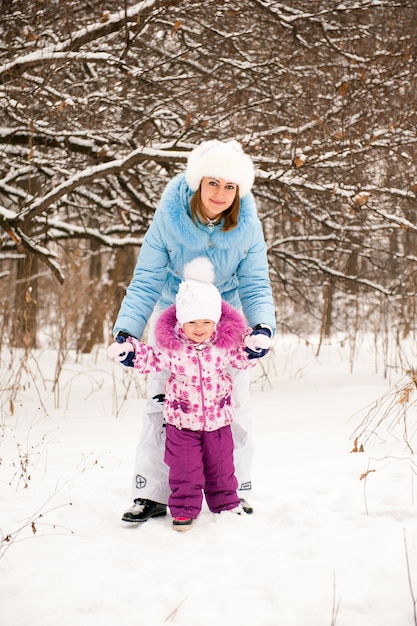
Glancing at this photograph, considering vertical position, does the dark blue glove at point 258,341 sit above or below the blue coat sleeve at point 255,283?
below

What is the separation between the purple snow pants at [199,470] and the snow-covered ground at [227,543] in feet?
0.29

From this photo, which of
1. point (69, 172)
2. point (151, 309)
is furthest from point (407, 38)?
point (151, 309)

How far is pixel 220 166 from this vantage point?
8.61ft

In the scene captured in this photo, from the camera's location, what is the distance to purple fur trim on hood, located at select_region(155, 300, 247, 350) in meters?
2.59

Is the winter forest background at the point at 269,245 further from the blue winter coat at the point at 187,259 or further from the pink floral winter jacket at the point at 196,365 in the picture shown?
the blue winter coat at the point at 187,259

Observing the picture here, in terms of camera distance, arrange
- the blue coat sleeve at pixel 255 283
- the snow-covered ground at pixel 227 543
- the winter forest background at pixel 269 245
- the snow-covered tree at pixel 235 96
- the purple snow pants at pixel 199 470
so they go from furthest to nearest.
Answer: the snow-covered tree at pixel 235 96
the blue coat sleeve at pixel 255 283
the purple snow pants at pixel 199 470
the winter forest background at pixel 269 245
the snow-covered ground at pixel 227 543

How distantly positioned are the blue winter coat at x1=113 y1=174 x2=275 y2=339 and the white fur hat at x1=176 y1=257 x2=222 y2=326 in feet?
0.20

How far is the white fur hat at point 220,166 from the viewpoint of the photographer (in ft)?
8.63

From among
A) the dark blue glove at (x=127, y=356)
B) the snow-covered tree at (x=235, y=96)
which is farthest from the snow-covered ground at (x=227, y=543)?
the snow-covered tree at (x=235, y=96)

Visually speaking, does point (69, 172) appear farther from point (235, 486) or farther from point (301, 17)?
point (235, 486)

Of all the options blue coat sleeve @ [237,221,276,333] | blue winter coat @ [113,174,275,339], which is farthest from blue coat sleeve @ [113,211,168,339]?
blue coat sleeve @ [237,221,276,333]

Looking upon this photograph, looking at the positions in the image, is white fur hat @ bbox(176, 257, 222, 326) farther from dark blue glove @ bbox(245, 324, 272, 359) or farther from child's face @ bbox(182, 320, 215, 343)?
dark blue glove @ bbox(245, 324, 272, 359)

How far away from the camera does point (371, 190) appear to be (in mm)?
4812

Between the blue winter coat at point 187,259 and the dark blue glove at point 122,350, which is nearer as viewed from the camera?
the dark blue glove at point 122,350
